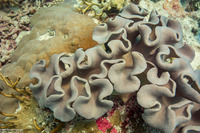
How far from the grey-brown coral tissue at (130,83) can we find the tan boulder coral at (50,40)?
2.36ft

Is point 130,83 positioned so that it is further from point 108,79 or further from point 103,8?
point 103,8

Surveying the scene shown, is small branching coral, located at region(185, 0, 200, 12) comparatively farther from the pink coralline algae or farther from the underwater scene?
the pink coralline algae

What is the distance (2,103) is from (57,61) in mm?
1974

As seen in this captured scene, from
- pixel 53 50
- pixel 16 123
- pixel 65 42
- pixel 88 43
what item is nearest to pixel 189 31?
pixel 88 43

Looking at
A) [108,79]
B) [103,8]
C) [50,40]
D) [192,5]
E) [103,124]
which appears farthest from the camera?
[192,5]

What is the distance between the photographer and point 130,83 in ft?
6.62

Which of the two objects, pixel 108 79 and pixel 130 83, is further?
pixel 108 79

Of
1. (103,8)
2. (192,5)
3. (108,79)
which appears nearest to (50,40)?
(103,8)

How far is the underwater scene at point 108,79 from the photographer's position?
1974 millimetres

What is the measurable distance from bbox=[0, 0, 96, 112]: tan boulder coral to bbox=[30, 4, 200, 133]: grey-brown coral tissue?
721mm

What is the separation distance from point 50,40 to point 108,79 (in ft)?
6.40

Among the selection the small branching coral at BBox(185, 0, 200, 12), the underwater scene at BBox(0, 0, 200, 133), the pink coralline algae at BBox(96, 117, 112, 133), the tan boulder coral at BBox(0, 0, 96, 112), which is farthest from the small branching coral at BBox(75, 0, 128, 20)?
the small branching coral at BBox(185, 0, 200, 12)

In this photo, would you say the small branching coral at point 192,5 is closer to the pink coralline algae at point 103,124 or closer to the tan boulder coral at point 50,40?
the tan boulder coral at point 50,40

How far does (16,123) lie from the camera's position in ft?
8.78
